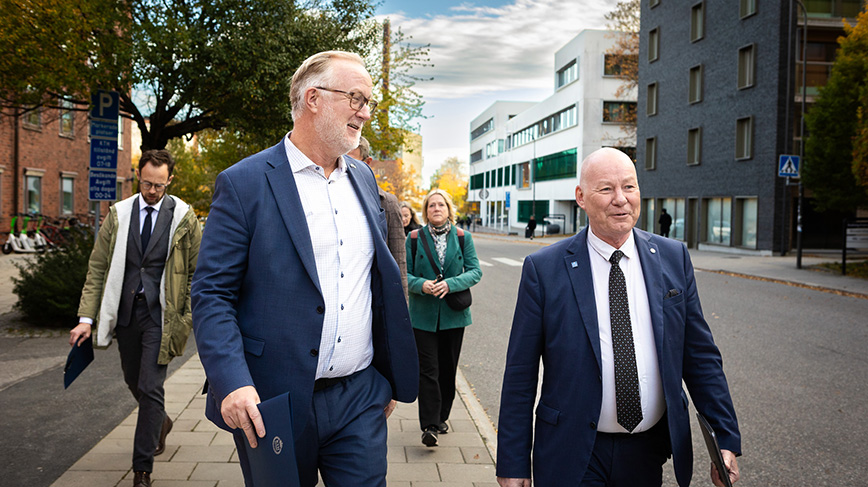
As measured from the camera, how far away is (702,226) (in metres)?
33.8

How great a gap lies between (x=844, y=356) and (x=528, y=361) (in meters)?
7.35

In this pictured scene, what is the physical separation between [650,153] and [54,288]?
34.8m

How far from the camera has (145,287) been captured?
431 centimetres

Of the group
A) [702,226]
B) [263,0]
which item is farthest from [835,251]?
[263,0]

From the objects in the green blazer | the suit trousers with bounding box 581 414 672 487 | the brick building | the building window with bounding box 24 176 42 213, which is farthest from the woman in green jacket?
the building window with bounding box 24 176 42 213

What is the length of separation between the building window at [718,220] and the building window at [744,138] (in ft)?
6.93

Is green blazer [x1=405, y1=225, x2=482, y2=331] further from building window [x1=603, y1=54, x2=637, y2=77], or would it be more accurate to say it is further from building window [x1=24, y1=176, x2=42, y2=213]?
building window [x1=603, y1=54, x2=637, y2=77]

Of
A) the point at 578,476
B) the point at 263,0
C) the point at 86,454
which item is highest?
the point at 263,0

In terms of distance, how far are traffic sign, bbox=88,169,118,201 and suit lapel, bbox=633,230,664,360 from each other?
899 centimetres

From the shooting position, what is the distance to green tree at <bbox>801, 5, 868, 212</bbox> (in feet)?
67.3

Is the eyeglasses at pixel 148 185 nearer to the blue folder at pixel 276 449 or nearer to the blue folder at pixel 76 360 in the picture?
the blue folder at pixel 76 360

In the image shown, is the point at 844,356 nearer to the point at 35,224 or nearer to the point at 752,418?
the point at 752,418

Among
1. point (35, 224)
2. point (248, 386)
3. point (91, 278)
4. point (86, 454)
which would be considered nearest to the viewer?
point (248, 386)

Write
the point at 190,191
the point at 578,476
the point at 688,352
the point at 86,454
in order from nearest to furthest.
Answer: the point at 578,476 < the point at 688,352 < the point at 86,454 < the point at 190,191
